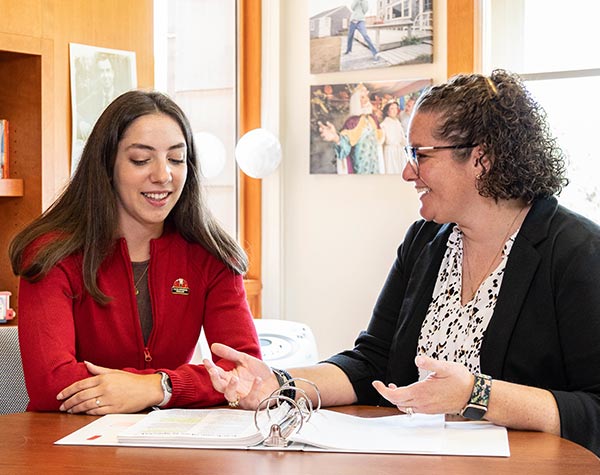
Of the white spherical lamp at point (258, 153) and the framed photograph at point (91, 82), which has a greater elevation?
the framed photograph at point (91, 82)

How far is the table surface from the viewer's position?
1.50 metres

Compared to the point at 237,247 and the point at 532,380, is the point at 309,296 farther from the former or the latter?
the point at 532,380

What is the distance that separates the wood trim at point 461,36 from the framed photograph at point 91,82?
144cm

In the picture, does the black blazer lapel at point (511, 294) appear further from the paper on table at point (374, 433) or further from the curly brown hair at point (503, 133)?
the paper on table at point (374, 433)

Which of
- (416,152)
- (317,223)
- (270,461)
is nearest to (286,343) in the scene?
(317,223)

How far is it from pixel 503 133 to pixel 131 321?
3.12 ft

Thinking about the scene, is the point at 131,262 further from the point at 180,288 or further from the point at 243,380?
the point at 243,380

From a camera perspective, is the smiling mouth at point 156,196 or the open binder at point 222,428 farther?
the smiling mouth at point 156,196

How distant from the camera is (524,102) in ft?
7.45

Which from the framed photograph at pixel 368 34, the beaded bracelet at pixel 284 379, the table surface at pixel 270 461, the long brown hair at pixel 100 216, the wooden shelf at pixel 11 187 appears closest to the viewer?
the table surface at pixel 270 461

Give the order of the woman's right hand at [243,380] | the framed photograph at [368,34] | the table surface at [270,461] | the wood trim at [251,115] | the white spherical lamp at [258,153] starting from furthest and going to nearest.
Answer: the wood trim at [251,115] < the white spherical lamp at [258,153] < the framed photograph at [368,34] < the woman's right hand at [243,380] < the table surface at [270,461]

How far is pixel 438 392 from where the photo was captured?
180 cm

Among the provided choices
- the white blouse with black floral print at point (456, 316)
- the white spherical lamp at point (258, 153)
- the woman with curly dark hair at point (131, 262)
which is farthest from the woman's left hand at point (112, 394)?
the white spherical lamp at point (258, 153)

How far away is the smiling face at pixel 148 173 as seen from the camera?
8.02ft
